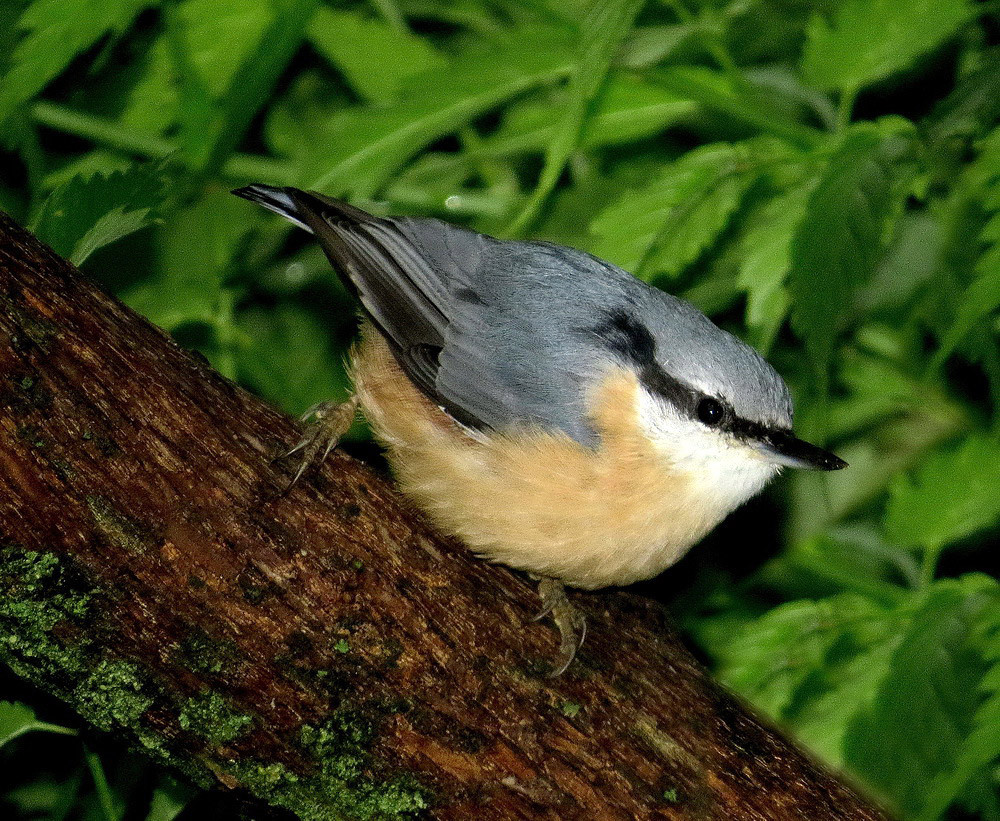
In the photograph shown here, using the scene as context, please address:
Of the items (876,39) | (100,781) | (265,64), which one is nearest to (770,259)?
(876,39)

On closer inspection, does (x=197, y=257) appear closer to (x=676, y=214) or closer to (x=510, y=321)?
(x=510, y=321)

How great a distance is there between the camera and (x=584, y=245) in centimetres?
337

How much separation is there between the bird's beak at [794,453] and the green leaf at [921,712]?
0.39 meters

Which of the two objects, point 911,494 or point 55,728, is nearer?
point 55,728

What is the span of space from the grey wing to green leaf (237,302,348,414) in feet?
2.18

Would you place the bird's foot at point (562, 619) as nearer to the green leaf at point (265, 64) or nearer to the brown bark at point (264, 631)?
the brown bark at point (264, 631)

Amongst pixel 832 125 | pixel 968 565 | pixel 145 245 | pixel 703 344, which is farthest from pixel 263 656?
pixel 968 565

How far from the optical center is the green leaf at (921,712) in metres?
2.24

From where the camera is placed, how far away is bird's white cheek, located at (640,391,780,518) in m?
2.52

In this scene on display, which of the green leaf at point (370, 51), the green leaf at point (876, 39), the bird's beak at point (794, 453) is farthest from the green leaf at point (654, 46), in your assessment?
the bird's beak at point (794, 453)

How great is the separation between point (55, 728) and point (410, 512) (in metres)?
0.87

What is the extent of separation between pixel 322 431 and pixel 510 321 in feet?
1.82

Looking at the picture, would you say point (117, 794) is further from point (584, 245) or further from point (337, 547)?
point (584, 245)

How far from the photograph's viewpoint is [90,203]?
8.00ft
